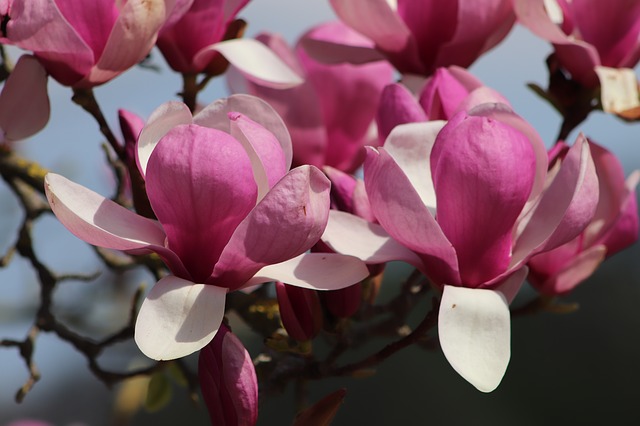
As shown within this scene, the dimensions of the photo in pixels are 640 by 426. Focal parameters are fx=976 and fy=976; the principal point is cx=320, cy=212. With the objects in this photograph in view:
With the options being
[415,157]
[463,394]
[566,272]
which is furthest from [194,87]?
[463,394]

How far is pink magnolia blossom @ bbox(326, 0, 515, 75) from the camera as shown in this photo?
841 mm

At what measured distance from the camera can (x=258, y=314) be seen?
0.89 m

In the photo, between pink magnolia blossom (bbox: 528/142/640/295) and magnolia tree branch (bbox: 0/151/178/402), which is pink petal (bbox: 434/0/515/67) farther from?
magnolia tree branch (bbox: 0/151/178/402)

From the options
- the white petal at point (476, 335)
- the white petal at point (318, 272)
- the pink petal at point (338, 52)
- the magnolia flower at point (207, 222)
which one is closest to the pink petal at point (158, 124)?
the magnolia flower at point (207, 222)

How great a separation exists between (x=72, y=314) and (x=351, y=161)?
27.2 inches

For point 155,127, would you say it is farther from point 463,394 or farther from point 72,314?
point 463,394

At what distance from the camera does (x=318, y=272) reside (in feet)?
2.06

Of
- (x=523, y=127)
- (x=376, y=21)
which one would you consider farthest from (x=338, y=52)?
(x=523, y=127)

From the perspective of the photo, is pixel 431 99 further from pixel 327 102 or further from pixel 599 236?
pixel 327 102

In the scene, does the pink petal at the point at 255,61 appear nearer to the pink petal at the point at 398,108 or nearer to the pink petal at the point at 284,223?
the pink petal at the point at 398,108

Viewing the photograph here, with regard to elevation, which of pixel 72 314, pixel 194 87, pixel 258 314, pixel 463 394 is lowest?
pixel 463 394

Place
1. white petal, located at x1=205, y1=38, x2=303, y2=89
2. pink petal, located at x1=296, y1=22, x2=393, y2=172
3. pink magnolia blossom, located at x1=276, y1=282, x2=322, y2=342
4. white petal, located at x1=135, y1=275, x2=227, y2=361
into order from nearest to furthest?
1. white petal, located at x1=135, y1=275, x2=227, y2=361
2. pink magnolia blossom, located at x1=276, y1=282, x2=322, y2=342
3. white petal, located at x1=205, y1=38, x2=303, y2=89
4. pink petal, located at x1=296, y1=22, x2=393, y2=172

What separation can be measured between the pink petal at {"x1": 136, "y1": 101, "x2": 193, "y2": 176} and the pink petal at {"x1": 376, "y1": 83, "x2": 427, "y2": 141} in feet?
0.55

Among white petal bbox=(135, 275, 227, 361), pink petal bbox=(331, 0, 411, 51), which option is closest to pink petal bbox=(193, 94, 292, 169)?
white petal bbox=(135, 275, 227, 361)
